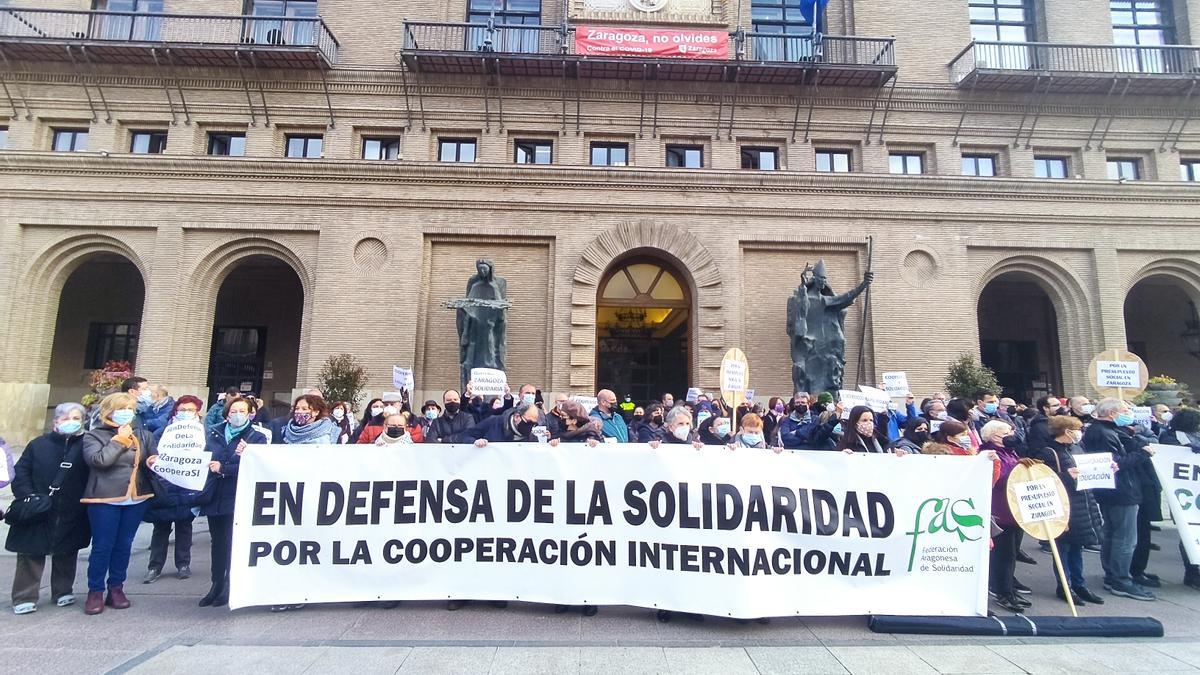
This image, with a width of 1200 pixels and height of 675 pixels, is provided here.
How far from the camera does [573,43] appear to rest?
16.6 metres

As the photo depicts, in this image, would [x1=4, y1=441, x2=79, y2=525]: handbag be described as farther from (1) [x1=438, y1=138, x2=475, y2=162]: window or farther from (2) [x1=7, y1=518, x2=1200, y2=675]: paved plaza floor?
(1) [x1=438, y1=138, x2=475, y2=162]: window

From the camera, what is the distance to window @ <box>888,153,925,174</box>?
56.1 feet

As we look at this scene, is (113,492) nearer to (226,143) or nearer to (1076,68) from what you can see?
(226,143)

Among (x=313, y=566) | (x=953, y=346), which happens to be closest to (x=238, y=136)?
(x=313, y=566)

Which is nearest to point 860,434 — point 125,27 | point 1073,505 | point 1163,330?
point 1073,505

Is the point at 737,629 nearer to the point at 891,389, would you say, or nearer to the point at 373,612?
the point at 373,612

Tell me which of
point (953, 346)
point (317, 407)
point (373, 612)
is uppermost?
point (953, 346)

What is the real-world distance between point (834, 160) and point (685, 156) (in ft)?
15.0

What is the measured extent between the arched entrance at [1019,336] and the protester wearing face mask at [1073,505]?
16.2 meters

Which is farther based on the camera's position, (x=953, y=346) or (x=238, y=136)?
(x=238, y=136)

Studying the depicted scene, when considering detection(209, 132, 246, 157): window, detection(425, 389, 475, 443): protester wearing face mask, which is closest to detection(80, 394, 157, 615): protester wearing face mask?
detection(425, 389, 475, 443): protester wearing face mask

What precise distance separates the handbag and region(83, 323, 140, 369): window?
19.0m

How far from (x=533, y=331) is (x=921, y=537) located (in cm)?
1211

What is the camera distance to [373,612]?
505cm
